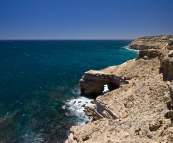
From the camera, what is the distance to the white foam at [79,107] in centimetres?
3502

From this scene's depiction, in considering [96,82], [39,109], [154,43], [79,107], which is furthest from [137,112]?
[154,43]

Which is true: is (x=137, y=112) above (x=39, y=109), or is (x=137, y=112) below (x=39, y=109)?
above

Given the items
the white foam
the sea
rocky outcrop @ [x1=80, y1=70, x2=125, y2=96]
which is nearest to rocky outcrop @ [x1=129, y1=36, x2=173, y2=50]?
rocky outcrop @ [x1=80, y1=70, x2=125, y2=96]

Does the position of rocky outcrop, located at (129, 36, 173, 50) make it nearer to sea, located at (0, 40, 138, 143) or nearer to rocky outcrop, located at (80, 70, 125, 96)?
rocky outcrop, located at (80, 70, 125, 96)

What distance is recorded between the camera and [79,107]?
1586 inches

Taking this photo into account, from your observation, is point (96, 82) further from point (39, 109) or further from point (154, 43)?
point (154, 43)

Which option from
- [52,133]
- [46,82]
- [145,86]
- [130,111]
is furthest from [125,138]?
[46,82]

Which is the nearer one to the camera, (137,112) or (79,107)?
(137,112)

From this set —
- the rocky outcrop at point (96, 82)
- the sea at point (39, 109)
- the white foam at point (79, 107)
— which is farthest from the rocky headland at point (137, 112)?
the sea at point (39, 109)

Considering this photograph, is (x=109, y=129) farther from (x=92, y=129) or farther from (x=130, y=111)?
(x=130, y=111)

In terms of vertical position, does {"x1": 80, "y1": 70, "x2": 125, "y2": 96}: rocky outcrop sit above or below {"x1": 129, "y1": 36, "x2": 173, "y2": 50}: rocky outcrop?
below

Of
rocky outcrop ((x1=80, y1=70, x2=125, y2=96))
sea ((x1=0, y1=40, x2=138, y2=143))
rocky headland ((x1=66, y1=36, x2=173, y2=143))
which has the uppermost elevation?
rocky headland ((x1=66, y1=36, x2=173, y2=143))

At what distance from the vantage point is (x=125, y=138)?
1559 cm

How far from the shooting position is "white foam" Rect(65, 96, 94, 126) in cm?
3502
